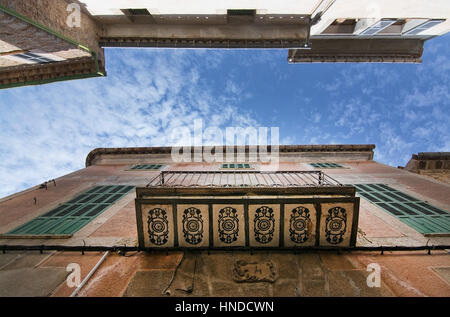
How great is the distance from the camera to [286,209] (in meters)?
4.67

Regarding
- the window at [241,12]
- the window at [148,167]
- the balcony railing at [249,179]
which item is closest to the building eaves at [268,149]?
the window at [148,167]

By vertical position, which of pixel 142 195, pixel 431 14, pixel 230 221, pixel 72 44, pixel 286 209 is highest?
pixel 431 14

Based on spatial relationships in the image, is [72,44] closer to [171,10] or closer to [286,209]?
[171,10]

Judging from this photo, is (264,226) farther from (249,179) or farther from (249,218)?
(249,179)

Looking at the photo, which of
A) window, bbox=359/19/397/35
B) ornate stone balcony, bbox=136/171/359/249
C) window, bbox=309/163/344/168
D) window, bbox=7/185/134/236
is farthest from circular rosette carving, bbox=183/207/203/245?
window, bbox=359/19/397/35

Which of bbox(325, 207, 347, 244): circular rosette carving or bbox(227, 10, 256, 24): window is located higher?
bbox(227, 10, 256, 24): window

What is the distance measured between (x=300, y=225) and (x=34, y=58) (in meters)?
13.1

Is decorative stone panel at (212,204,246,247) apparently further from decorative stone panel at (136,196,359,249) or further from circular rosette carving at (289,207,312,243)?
circular rosette carving at (289,207,312,243)

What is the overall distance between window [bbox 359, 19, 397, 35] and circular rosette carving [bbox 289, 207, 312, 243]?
12.1m

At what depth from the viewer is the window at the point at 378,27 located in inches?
399

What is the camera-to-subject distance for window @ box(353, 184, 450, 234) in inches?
217
